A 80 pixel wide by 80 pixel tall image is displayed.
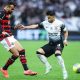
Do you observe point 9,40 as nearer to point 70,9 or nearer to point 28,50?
point 28,50

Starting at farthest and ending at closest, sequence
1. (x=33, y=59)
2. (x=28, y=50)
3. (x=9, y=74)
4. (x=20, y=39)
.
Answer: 1. (x=20, y=39)
2. (x=28, y=50)
3. (x=33, y=59)
4. (x=9, y=74)

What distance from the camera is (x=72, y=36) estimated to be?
32.2 metres

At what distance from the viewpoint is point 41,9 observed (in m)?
33.9

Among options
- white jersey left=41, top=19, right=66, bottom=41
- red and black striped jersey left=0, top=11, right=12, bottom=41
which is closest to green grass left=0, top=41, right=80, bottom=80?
white jersey left=41, top=19, right=66, bottom=41

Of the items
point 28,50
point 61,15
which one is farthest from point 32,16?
point 28,50

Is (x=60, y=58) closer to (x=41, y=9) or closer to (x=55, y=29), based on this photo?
(x=55, y=29)

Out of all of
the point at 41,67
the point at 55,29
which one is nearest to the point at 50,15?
the point at 55,29

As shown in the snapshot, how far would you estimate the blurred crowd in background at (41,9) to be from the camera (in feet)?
109

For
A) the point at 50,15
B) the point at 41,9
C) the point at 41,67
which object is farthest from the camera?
the point at 41,9

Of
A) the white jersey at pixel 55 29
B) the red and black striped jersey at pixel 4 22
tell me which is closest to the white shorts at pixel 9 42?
the red and black striped jersey at pixel 4 22

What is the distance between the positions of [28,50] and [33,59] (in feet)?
14.5

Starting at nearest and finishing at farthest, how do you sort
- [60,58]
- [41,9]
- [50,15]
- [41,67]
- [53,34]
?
[60,58]
[50,15]
[53,34]
[41,67]
[41,9]

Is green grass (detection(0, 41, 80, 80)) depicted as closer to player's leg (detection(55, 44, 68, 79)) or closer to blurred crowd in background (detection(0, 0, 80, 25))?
player's leg (detection(55, 44, 68, 79))

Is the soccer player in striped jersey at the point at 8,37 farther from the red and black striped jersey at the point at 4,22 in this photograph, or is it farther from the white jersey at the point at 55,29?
the white jersey at the point at 55,29
